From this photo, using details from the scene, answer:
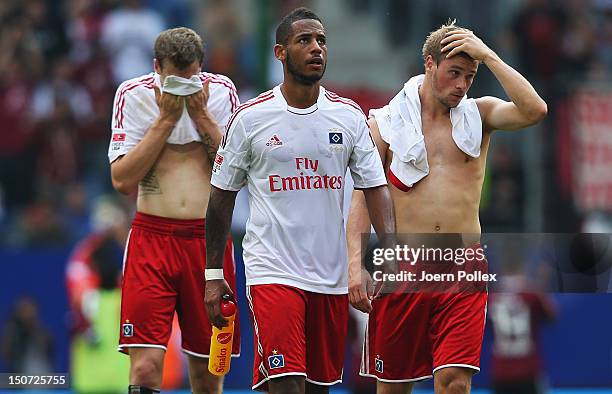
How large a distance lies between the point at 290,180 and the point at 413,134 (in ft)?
3.30

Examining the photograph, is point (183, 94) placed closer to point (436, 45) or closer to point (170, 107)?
point (170, 107)

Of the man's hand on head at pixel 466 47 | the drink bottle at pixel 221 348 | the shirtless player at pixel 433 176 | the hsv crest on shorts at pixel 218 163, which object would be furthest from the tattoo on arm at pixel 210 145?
the man's hand on head at pixel 466 47

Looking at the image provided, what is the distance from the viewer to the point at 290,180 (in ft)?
26.6

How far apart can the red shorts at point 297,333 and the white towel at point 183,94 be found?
139 centimetres

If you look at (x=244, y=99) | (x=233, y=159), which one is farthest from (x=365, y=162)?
(x=244, y=99)

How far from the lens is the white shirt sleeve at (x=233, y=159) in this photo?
8.16 meters

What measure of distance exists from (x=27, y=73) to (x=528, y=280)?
8.43 meters

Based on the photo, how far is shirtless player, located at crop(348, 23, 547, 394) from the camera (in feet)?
28.1

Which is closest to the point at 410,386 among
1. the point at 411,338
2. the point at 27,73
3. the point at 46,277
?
the point at 411,338

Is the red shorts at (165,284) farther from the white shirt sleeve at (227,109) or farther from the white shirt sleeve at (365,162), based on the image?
the white shirt sleeve at (365,162)

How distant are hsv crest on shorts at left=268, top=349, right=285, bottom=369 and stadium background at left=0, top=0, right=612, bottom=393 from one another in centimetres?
801

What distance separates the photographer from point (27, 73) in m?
18.4

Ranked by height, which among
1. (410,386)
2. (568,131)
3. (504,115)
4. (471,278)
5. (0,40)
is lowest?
(410,386)

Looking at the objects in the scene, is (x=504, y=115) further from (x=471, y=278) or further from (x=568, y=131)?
(x=568, y=131)
